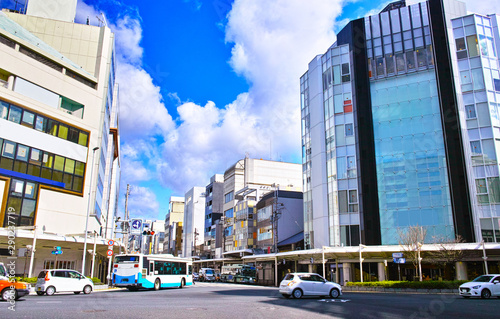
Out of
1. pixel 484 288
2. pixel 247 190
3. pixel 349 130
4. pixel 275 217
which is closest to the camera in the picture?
pixel 484 288

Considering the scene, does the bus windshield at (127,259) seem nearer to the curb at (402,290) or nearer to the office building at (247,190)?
the curb at (402,290)

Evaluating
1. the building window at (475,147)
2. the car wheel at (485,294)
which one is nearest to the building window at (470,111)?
the building window at (475,147)

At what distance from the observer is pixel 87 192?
3931 cm

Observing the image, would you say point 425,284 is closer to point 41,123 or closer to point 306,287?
point 306,287

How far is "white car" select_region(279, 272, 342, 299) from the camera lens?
71.0 ft

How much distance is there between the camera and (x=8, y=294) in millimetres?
15797

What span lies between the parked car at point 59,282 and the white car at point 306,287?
12.9m

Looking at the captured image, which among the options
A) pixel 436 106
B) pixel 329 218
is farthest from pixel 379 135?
pixel 329 218

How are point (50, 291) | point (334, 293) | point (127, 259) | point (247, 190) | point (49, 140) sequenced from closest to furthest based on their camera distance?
point (334, 293) → point (50, 291) → point (127, 259) → point (49, 140) → point (247, 190)

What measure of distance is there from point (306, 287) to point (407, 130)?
1111 inches

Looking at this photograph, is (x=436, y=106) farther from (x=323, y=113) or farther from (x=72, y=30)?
(x=72, y=30)

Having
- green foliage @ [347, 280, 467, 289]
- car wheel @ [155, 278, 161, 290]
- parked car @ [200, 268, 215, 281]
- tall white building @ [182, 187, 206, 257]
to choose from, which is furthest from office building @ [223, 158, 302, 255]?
green foliage @ [347, 280, 467, 289]

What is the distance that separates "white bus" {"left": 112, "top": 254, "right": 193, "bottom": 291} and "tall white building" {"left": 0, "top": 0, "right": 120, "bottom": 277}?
533cm

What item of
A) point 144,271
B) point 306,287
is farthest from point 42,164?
point 306,287
